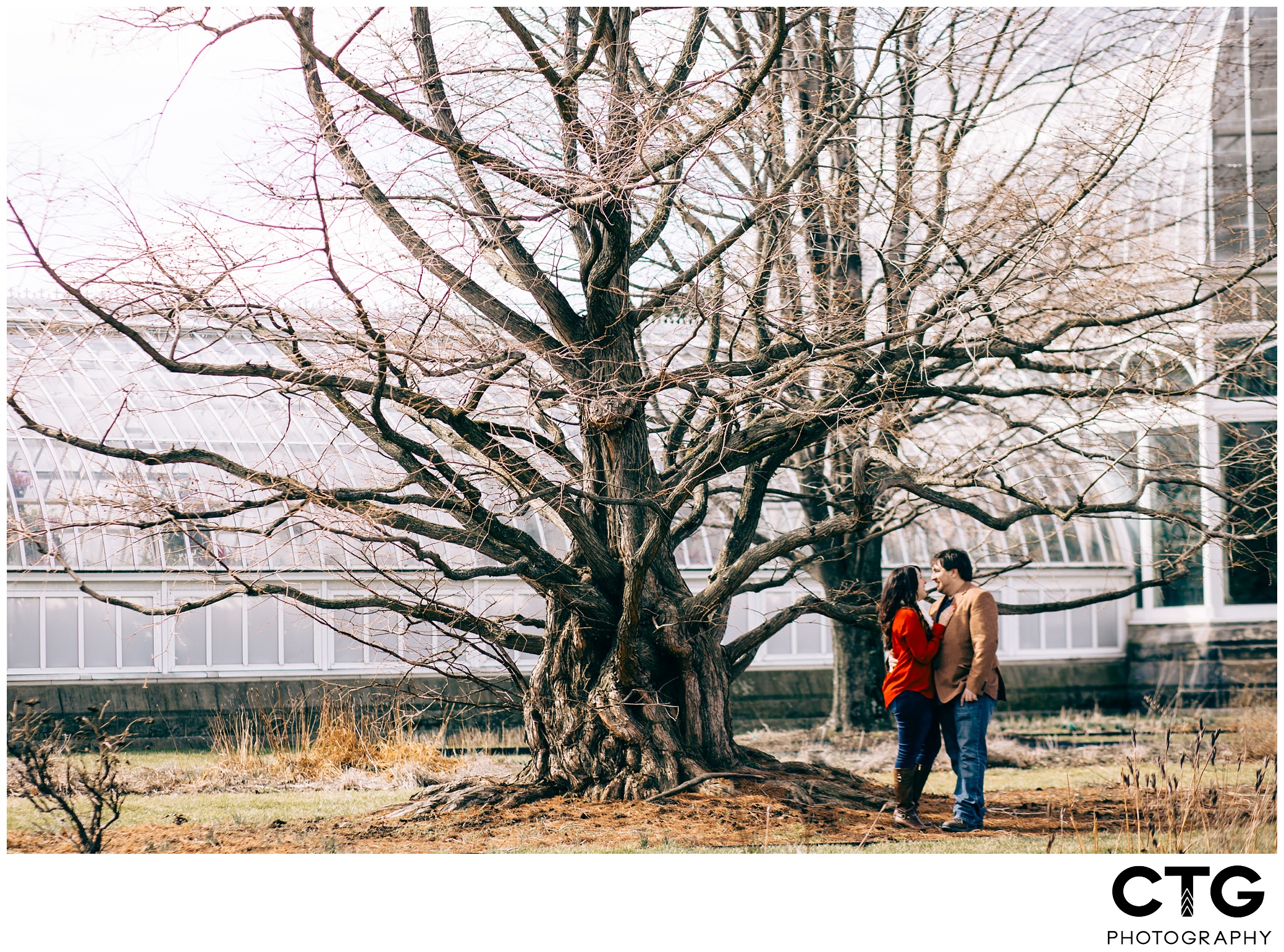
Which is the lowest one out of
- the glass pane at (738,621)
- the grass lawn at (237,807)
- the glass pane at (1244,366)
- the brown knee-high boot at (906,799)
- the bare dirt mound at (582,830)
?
the grass lawn at (237,807)

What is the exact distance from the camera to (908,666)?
685 cm

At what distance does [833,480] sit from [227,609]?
23.4 feet

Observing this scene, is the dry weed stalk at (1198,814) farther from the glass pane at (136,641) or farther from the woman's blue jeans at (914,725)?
the glass pane at (136,641)

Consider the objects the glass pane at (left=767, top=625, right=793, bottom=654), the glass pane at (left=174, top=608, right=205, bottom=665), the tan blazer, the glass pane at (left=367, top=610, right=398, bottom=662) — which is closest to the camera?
the tan blazer

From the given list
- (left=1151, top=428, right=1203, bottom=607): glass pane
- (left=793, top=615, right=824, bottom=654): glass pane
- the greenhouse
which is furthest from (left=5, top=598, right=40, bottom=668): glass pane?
(left=1151, top=428, right=1203, bottom=607): glass pane

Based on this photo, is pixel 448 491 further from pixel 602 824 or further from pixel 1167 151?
pixel 1167 151

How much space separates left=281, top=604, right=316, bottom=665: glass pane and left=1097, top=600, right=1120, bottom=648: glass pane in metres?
11.1

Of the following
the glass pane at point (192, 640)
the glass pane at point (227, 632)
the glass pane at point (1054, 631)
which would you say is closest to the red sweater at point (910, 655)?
the glass pane at point (227, 632)

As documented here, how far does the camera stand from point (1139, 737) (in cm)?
1265

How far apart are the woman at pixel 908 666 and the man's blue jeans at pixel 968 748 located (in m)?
0.11

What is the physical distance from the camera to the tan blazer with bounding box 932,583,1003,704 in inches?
260

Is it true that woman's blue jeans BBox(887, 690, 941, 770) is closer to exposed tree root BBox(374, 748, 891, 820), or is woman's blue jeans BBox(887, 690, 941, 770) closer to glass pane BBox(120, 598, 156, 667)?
exposed tree root BBox(374, 748, 891, 820)

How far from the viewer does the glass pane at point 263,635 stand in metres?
13.1
